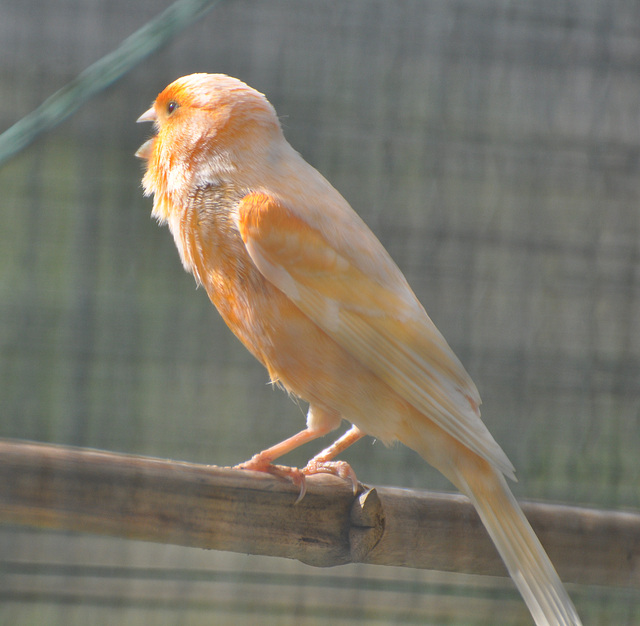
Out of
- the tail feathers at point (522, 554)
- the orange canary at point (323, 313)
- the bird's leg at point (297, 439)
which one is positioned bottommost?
the tail feathers at point (522, 554)

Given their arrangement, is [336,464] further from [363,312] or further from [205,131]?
[205,131]

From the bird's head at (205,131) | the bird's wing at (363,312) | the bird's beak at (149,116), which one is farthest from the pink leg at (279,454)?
the bird's beak at (149,116)

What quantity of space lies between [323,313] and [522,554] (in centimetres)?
33

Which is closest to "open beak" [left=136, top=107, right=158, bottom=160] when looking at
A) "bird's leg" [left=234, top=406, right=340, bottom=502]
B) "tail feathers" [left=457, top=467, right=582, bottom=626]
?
"bird's leg" [left=234, top=406, right=340, bottom=502]

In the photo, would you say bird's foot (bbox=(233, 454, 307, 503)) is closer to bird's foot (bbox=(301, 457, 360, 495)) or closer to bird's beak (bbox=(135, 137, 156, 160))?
bird's foot (bbox=(301, 457, 360, 495))

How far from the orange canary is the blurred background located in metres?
0.04

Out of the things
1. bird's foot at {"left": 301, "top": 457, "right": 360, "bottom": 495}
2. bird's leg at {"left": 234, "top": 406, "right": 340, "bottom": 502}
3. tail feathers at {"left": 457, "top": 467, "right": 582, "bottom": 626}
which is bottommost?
tail feathers at {"left": 457, "top": 467, "right": 582, "bottom": 626}

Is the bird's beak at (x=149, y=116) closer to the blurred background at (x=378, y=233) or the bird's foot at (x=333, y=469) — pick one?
the blurred background at (x=378, y=233)

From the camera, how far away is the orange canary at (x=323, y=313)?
799 millimetres

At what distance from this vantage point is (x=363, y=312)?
825 mm

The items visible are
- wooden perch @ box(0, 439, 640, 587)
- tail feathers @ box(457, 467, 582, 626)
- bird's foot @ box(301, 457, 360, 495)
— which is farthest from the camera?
bird's foot @ box(301, 457, 360, 495)

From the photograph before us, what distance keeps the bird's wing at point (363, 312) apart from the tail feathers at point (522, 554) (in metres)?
0.07

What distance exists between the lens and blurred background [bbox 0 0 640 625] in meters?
→ 0.66

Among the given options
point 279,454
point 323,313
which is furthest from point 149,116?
point 279,454
